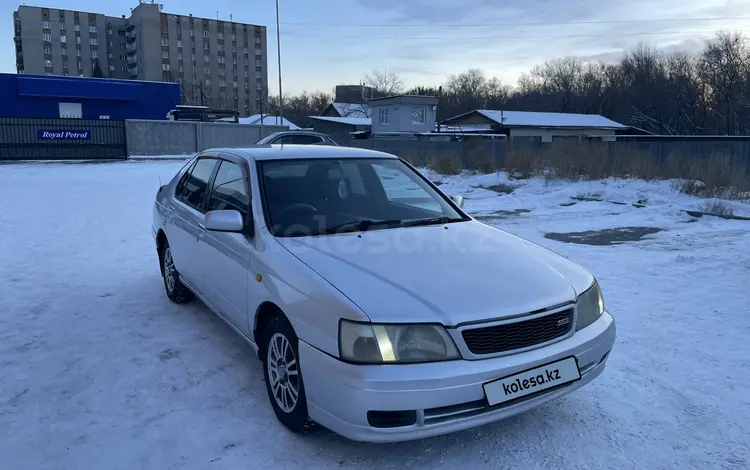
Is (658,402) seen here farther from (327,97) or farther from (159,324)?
(327,97)

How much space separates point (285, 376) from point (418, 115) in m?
50.1

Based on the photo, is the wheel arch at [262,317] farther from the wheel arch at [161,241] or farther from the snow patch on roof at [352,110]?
the snow patch on roof at [352,110]

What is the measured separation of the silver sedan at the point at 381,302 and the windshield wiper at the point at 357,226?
0.5 inches

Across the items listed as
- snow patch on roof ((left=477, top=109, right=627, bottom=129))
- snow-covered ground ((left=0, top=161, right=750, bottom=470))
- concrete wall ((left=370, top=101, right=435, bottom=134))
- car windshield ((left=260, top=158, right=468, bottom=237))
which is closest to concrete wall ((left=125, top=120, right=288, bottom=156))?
snow-covered ground ((left=0, top=161, right=750, bottom=470))

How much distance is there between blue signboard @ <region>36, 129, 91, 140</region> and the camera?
24578mm

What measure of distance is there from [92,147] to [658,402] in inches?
1035

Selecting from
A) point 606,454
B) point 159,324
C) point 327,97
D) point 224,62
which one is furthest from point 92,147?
point 224,62

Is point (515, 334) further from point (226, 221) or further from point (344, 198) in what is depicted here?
point (226, 221)

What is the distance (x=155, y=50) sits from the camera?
98.4 metres

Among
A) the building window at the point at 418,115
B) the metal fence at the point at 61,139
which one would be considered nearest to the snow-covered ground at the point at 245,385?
the metal fence at the point at 61,139

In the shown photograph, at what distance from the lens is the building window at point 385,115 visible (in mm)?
51594

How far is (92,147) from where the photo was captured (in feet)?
81.9

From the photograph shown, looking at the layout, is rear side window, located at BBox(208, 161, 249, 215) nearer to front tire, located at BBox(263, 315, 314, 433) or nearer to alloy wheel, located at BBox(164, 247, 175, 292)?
front tire, located at BBox(263, 315, 314, 433)

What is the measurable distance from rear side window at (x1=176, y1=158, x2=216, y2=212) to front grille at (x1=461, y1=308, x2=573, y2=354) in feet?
8.88
